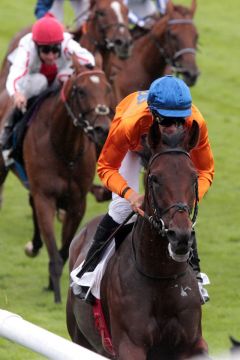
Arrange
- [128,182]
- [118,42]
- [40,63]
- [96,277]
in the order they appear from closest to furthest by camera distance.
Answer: [96,277] → [128,182] → [40,63] → [118,42]

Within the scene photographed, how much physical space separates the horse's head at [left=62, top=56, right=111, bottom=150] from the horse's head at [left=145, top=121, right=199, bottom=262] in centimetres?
382

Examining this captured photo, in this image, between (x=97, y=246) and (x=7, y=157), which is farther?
(x=7, y=157)

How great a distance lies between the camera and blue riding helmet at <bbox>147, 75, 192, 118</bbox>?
5.48m

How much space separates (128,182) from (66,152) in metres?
3.45

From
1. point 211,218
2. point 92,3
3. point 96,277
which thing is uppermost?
point 96,277

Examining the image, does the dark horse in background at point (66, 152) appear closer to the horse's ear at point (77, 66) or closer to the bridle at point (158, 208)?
the horse's ear at point (77, 66)

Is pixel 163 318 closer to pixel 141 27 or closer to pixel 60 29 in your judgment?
pixel 60 29

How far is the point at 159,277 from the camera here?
18.3 ft

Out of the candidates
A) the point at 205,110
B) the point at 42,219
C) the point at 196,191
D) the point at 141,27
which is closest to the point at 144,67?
the point at 141,27

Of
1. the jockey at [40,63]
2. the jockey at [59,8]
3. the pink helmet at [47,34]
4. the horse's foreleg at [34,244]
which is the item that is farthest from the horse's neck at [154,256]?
the jockey at [59,8]

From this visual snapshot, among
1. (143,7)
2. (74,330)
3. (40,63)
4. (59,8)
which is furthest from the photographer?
(143,7)

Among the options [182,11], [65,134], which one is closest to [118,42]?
[182,11]

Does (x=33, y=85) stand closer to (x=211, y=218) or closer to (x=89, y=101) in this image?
(x=89, y=101)

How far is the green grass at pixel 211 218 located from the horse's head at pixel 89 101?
A: 1406 millimetres
